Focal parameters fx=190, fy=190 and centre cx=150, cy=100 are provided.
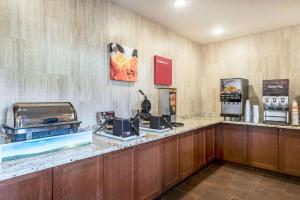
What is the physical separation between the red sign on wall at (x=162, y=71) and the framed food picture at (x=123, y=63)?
1.70ft

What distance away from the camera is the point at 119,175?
1.82m

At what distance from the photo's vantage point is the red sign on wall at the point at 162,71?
333 centimetres

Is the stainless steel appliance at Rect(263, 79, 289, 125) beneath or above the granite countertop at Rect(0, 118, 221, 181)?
above

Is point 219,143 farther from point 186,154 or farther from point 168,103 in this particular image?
point 168,103

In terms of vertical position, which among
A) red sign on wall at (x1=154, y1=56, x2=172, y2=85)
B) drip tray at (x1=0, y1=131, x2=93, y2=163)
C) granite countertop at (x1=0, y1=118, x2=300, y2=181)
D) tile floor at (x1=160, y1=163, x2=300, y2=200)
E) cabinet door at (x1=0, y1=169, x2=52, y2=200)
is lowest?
tile floor at (x1=160, y1=163, x2=300, y2=200)

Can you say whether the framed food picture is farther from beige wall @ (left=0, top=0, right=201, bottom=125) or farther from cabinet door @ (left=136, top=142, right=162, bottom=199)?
cabinet door @ (left=136, top=142, right=162, bottom=199)

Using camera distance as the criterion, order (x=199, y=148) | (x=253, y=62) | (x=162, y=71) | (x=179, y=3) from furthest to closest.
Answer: (x=253, y=62) < (x=162, y=71) < (x=199, y=148) < (x=179, y=3)

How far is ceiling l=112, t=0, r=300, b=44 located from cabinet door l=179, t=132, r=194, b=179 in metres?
1.87

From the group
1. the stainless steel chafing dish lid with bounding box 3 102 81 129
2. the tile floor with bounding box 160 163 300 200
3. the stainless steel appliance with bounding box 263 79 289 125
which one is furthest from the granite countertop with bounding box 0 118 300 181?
the stainless steel appliance with bounding box 263 79 289 125

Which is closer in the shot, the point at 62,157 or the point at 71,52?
the point at 62,157

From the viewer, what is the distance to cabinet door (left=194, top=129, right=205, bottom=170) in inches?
120

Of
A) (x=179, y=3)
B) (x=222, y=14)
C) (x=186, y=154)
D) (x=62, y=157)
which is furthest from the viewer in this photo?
(x=222, y=14)

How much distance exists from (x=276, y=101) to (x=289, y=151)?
83 cm

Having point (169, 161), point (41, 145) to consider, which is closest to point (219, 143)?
point (169, 161)
